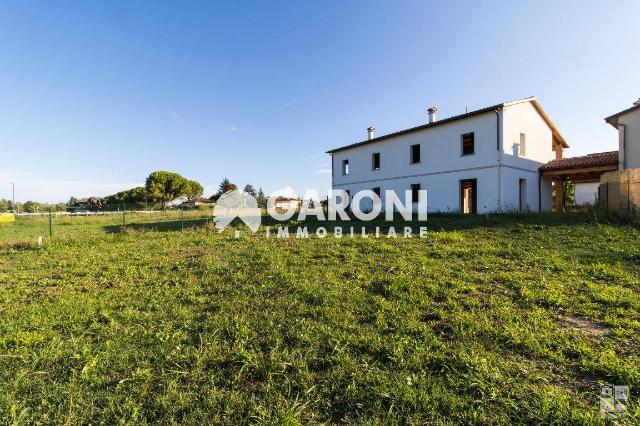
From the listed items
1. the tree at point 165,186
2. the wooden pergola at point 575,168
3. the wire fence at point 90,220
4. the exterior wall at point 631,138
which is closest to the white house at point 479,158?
the wooden pergola at point 575,168

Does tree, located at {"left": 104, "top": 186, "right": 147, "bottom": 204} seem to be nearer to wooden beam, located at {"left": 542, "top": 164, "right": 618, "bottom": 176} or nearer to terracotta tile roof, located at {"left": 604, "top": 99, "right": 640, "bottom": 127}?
wooden beam, located at {"left": 542, "top": 164, "right": 618, "bottom": 176}

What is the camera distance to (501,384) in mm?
2469

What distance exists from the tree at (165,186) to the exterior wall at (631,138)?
189 feet

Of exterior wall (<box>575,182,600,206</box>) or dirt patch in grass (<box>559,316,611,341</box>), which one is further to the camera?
exterior wall (<box>575,182,600,206</box>)

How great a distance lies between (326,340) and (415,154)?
18.7m

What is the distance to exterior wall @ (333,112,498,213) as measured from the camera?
15945 millimetres

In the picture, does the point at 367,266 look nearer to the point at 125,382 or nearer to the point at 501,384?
the point at 501,384

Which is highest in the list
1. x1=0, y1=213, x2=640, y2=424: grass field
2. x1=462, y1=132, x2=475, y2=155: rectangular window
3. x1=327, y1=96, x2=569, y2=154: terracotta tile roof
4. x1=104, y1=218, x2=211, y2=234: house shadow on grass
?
x1=327, y1=96, x2=569, y2=154: terracotta tile roof

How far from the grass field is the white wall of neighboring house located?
977 centimetres

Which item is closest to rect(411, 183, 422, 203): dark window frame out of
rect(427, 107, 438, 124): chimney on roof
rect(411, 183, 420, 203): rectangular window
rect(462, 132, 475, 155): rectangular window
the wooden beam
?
rect(411, 183, 420, 203): rectangular window

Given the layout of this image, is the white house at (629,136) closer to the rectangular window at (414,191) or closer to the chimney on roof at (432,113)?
the chimney on roof at (432,113)

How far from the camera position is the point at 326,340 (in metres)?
3.23

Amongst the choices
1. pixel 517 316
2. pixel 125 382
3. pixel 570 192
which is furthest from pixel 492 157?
pixel 125 382

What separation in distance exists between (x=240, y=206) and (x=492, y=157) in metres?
15.6
